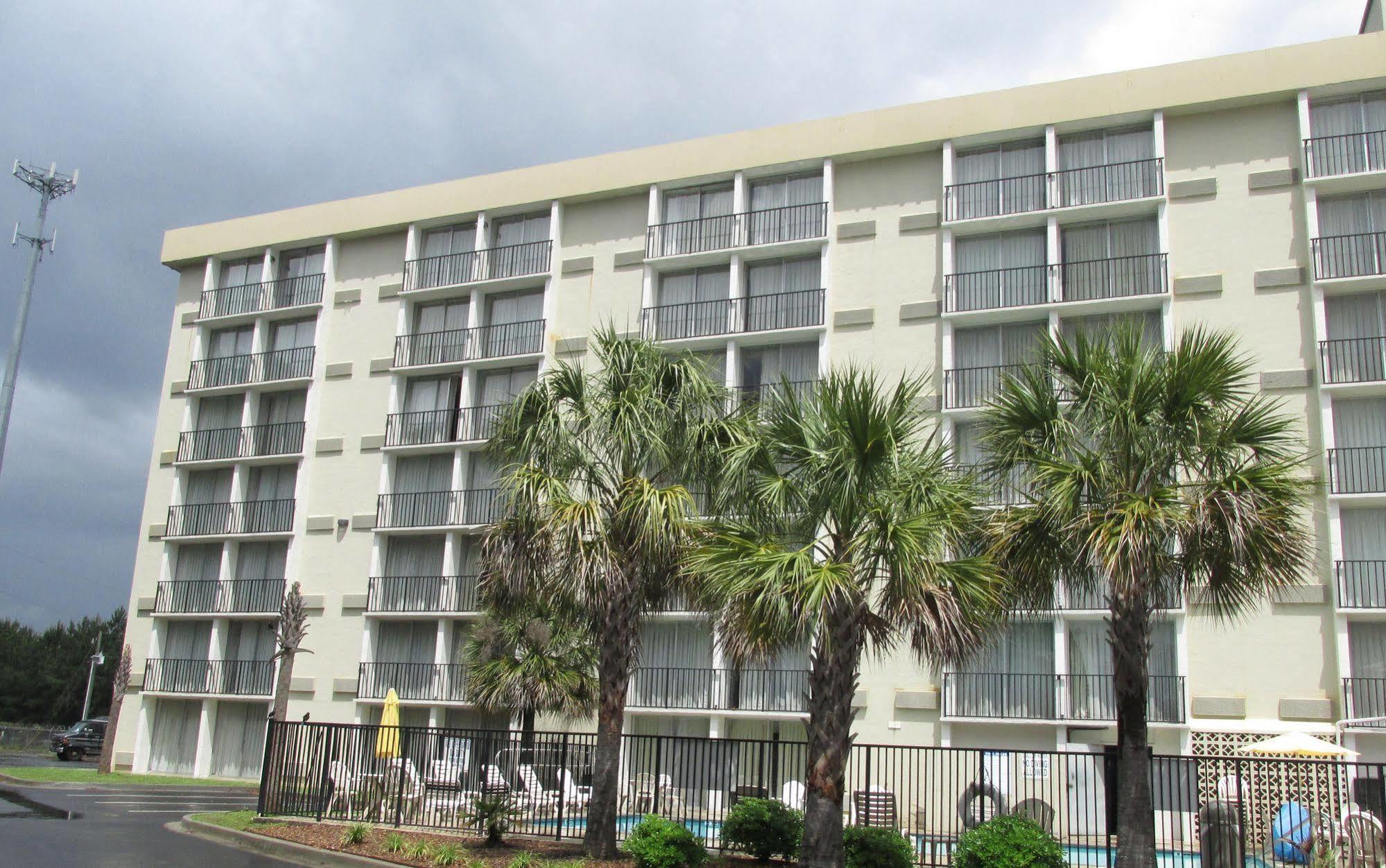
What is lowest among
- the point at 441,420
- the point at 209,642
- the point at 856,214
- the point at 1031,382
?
the point at 209,642

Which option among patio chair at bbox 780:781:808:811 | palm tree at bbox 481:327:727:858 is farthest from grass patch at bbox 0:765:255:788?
palm tree at bbox 481:327:727:858

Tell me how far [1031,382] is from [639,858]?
813 centimetres

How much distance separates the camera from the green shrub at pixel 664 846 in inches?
630

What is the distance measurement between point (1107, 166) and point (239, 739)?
1276 inches

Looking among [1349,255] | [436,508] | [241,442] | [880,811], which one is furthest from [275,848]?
[1349,255]

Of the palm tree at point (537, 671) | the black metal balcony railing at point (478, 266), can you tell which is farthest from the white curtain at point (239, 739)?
the black metal balcony railing at point (478, 266)

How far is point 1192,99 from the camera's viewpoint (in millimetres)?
31781

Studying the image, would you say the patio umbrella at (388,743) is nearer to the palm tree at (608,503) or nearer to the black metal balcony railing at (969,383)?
the palm tree at (608,503)

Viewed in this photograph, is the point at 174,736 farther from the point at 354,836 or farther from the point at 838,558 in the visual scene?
the point at 838,558

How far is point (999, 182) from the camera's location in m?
34.1

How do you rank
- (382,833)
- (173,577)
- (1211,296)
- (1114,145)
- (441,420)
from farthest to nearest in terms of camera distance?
(173,577) < (441,420) < (1114,145) < (1211,296) < (382,833)

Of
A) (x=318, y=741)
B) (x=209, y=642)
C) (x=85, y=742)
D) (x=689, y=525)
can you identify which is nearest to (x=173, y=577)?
(x=209, y=642)

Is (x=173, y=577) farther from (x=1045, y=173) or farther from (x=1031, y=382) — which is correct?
(x=1031, y=382)

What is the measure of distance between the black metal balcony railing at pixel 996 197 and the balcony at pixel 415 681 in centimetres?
1962
